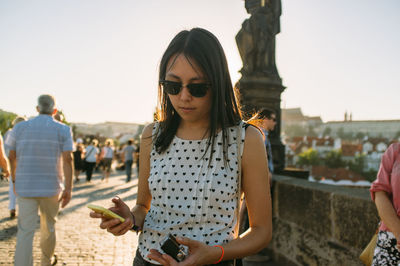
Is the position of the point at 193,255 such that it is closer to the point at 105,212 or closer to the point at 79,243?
the point at 105,212

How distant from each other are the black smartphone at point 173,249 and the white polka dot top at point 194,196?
157 mm

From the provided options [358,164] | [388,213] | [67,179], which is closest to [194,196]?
[388,213]

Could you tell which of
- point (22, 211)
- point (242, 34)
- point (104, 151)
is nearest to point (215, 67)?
point (22, 211)

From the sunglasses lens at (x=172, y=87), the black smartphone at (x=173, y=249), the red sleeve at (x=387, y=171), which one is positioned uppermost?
the sunglasses lens at (x=172, y=87)

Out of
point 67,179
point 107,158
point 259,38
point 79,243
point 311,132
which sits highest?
point 259,38

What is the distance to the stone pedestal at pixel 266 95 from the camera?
5.75 metres

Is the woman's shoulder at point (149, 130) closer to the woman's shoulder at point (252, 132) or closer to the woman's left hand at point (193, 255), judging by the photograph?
the woman's shoulder at point (252, 132)

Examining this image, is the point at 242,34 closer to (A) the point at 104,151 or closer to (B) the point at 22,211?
(B) the point at 22,211

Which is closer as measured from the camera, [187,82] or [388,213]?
[187,82]

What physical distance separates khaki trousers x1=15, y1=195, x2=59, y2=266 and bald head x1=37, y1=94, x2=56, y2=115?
0.92 m

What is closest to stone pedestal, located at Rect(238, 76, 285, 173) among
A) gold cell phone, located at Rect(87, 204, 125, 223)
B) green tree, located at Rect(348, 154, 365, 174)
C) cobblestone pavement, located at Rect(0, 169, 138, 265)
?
cobblestone pavement, located at Rect(0, 169, 138, 265)

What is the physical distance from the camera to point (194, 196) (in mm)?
1457

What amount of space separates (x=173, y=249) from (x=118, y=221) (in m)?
0.27

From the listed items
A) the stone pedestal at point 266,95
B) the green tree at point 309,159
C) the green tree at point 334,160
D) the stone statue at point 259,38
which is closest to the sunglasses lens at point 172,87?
the stone pedestal at point 266,95
